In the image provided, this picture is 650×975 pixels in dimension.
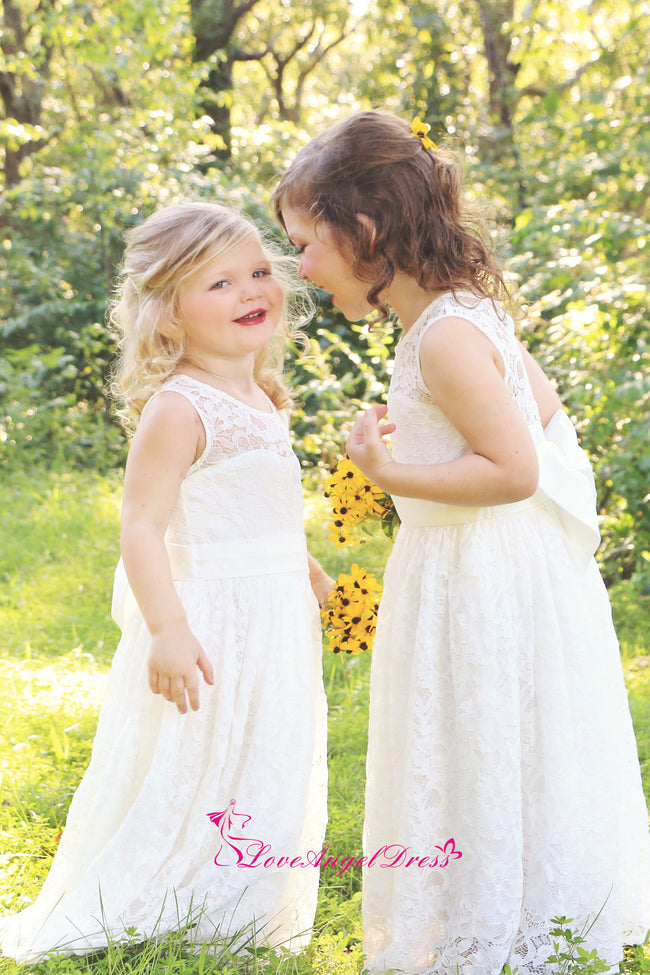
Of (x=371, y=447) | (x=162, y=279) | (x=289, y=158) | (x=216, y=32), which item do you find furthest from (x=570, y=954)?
(x=216, y=32)

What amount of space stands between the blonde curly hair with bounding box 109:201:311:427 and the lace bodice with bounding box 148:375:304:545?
0.33 ft

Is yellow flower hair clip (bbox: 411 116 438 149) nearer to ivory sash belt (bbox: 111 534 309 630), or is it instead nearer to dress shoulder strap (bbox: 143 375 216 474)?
dress shoulder strap (bbox: 143 375 216 474)

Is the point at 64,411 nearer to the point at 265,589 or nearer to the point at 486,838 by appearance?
the point at 265,589

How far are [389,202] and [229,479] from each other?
62cm

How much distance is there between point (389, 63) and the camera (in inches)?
379

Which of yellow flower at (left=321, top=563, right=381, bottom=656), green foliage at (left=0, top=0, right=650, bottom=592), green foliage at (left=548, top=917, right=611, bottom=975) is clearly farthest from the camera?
green foliage at (left=0, top=0, right=650, bottom=592)

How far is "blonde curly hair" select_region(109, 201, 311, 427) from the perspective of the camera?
6.16ft

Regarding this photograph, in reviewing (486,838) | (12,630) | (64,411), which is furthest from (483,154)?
(486,838)

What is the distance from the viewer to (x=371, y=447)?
173 cm

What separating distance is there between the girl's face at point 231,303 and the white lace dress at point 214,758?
0.11m

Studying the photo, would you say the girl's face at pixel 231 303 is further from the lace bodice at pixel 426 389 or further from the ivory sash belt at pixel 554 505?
the ivory sash belt at pixel 554 505

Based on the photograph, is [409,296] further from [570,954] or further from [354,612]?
[570,954]

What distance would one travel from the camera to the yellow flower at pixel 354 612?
201 centimetres

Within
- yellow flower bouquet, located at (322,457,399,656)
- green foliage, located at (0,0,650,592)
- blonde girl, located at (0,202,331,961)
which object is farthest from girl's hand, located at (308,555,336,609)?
green foliage, located at (0,0,650,592)
